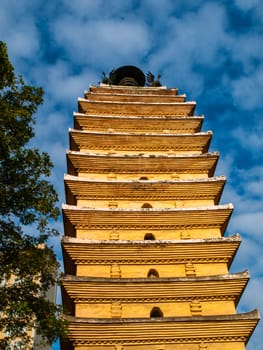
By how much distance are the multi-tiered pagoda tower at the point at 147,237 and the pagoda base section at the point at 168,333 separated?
0.10 ft

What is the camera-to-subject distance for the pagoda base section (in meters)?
15.6

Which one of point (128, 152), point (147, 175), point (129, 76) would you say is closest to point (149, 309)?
point (147, 175)

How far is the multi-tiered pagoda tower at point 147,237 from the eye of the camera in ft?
52.5

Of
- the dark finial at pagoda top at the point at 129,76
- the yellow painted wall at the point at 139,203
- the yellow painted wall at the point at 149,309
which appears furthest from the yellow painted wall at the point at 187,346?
the dark finial at pagoda top at the point at 129,76

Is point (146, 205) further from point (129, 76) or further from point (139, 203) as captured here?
point (129, 76)

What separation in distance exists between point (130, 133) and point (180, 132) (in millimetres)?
2760

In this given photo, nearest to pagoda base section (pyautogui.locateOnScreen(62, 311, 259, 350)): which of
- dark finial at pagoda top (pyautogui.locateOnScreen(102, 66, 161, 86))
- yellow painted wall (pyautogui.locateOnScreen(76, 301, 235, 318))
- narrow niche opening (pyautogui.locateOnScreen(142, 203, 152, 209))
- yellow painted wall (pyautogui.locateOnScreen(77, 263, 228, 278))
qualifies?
yellow painted wall (pyautogui.locateOnScreen(76, 301, 235, 318))

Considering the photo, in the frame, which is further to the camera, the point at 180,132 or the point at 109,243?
the point at 180,132

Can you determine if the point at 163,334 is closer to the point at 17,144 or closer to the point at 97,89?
the point at 17,144

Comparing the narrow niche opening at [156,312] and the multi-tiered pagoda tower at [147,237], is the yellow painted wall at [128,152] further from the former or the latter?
the narrow niche opening at [156,312]

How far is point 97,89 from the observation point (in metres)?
29.9

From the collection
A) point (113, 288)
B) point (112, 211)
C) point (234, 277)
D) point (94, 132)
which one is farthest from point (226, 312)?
point (94, 132)

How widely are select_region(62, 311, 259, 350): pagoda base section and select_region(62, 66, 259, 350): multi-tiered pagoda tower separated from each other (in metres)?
0.03

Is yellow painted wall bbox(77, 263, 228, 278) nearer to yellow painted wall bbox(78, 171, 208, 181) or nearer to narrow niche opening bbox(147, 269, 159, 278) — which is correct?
narrow niche opening bbox(147, 269, 159, 278)
